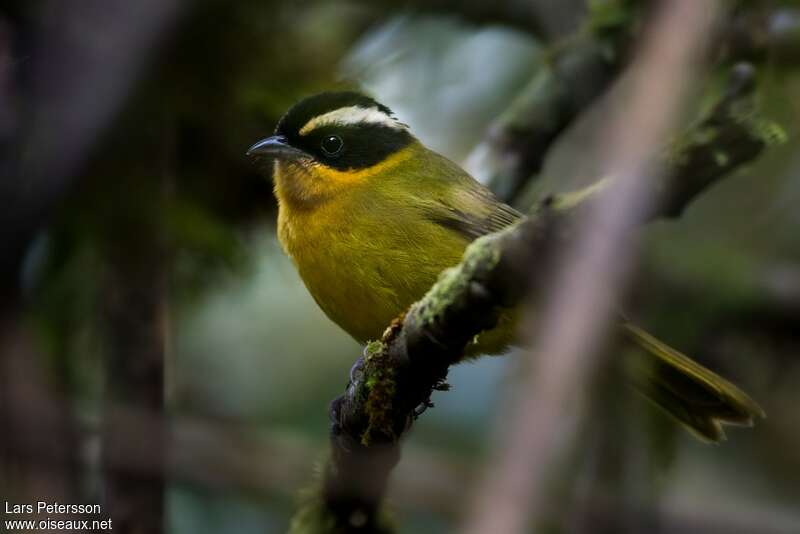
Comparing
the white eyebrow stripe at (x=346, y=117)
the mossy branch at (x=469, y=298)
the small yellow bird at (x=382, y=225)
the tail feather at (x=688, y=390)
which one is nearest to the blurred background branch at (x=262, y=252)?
the mossy branch at (x=469, y=298)

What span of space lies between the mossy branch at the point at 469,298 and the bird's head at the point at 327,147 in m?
1.09

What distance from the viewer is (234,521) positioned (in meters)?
5.16

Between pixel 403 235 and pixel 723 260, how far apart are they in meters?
2.23

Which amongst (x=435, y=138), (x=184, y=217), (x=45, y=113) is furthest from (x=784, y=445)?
(x=45, y=113)

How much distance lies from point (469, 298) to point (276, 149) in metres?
A: 1.97

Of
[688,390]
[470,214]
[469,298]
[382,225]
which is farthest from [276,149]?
[469,298]

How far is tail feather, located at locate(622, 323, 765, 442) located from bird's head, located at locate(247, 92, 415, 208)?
1086 mm

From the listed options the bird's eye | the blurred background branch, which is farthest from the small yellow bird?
the blurred background branch

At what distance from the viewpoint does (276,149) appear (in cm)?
Result: 364

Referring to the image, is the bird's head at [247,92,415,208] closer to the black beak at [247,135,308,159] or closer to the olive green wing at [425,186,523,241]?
the black beak at [247,135,308,159]

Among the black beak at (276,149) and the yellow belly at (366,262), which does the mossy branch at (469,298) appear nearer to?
the yellow belly at (366,262)

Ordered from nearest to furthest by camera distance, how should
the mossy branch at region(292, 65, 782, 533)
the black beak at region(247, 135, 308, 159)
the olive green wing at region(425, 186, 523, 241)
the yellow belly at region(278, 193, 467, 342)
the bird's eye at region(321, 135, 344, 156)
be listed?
the mossy branch at region(292, 65, 782, 533), the yellow belly at region(278, 193, 467, 342), the olive green wing at region(425, 186, 523, 241), the black beak at region(247, 135, 308, 159), the bird's eye at region(321, 135, 344, 156)

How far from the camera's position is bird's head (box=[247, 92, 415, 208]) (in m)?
3.62

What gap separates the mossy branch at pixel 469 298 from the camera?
1.59 meters
